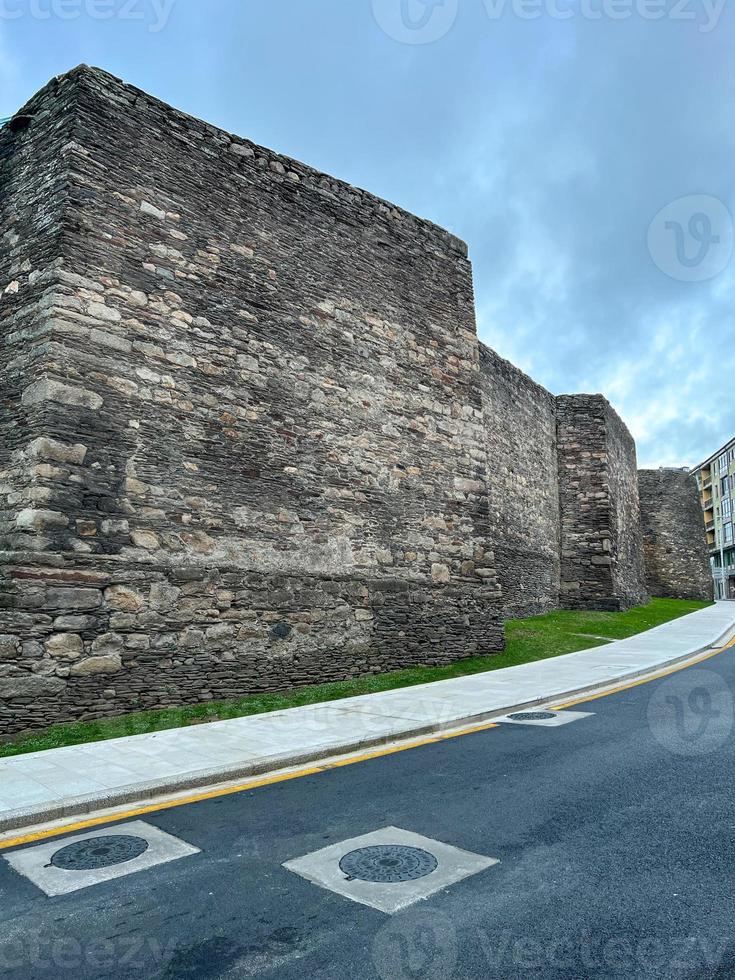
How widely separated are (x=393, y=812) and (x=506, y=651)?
8.97m

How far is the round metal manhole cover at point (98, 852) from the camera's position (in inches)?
149

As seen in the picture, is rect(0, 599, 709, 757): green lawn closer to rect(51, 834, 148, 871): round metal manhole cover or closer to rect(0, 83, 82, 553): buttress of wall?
rect(0, 83, 82, 553): buttress of wall

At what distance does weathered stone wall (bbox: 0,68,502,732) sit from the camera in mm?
7734

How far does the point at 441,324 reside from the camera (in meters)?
13.3

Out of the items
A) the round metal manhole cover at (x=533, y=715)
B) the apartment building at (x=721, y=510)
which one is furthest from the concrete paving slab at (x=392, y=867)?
the apartment building at (x=721, y=510)

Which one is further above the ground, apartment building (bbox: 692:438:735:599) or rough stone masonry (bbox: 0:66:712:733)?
apartment building (bbox: 692:438:735:599)

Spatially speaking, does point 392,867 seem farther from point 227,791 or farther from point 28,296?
point 28,296

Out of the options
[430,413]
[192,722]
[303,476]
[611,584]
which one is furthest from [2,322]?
[611,584]

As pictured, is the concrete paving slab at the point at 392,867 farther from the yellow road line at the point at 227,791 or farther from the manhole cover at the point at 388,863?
the yellow road line at the point at 227,791

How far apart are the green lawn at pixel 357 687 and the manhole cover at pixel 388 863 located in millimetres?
4085

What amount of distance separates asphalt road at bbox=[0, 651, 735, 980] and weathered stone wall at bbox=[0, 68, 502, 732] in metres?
3.61

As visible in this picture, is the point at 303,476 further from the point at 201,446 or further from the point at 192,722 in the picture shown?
the point at 192,722

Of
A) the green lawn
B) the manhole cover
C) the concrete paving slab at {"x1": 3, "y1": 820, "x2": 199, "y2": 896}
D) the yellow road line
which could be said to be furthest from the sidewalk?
the manhole cover

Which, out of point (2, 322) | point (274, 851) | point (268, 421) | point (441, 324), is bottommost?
point (274, 851)
